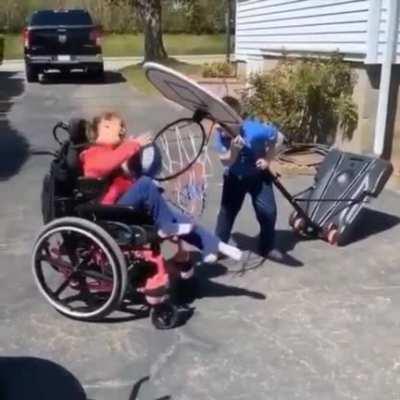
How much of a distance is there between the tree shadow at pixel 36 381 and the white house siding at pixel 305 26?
638cm

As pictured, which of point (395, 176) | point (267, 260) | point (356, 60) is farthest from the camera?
point (356, 60)

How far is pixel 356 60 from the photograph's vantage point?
9469mm

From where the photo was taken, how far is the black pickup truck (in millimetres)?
20578

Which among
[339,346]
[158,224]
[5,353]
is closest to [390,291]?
[339,346]

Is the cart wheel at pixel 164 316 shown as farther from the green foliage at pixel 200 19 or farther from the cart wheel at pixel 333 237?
the green foliage at pixel 200 19

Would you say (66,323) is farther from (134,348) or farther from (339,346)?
(339,346)

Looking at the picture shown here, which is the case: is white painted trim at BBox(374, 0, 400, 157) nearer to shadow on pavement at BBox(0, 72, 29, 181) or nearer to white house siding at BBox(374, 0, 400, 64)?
white house siding at BBox(374, 0, 400, 64)

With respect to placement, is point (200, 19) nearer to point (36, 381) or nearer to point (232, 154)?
point (232, 154)

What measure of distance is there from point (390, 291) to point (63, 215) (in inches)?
87.7

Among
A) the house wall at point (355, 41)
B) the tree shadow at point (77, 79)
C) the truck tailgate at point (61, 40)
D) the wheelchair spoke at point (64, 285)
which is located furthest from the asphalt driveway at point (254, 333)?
the truck tailgate at point (61, 40)

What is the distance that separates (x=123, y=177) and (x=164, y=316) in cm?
86

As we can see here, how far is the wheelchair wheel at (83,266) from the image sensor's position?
14.0 feet

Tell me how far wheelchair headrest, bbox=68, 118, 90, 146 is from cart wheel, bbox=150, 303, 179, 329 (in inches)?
43.7

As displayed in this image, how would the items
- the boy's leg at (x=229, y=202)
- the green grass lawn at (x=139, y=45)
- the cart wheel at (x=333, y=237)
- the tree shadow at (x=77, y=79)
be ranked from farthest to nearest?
the green grass lawn at (x=139, y=45), the tree shadow at (x=77, y=79), the cart wheel at (x=333, y=237), the boy's leg at (x=229, y=202)
